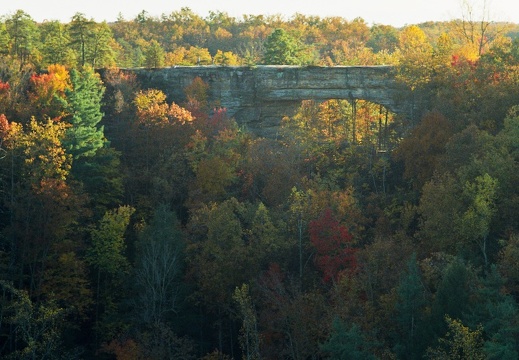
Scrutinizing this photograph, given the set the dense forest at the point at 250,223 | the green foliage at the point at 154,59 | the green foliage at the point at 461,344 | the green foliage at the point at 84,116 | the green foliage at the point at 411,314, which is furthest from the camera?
the green foliage at the point at 154,59

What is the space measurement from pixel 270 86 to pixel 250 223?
57.4 feet

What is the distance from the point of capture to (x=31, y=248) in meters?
39.2

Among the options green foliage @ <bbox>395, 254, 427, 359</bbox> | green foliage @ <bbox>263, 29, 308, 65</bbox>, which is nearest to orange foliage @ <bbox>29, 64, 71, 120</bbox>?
green foliage @ <bbox>263, 29, 308, 65</bbox>

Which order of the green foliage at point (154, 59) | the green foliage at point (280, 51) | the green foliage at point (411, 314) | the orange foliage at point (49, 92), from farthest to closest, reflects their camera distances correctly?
the green foliage at point (280, 51)
the green foliage at point (154, 59)
the orange foliage at point (49, 92)
the green foliage at point (411, 314)

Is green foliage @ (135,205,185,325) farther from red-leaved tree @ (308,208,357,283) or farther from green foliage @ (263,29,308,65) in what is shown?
green foliage @ (263,29,308,65)

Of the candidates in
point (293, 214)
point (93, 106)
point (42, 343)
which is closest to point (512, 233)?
point (293, 214)

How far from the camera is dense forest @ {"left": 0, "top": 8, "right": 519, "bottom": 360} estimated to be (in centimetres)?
3130

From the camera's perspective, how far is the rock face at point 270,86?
53.2 m

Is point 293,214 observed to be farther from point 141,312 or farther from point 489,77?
point 489,77

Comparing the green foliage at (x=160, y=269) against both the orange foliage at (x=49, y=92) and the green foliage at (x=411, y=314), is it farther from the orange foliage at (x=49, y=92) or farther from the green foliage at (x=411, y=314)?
the orange foliage at (x=49, y=92)

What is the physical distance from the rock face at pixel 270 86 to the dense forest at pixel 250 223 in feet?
4.26

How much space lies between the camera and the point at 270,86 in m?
55.0

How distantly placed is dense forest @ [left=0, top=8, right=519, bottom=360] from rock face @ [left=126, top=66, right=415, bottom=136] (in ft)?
4.26

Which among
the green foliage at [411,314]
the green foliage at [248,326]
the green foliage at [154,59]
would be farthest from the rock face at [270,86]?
the green foliage at [411,314]
